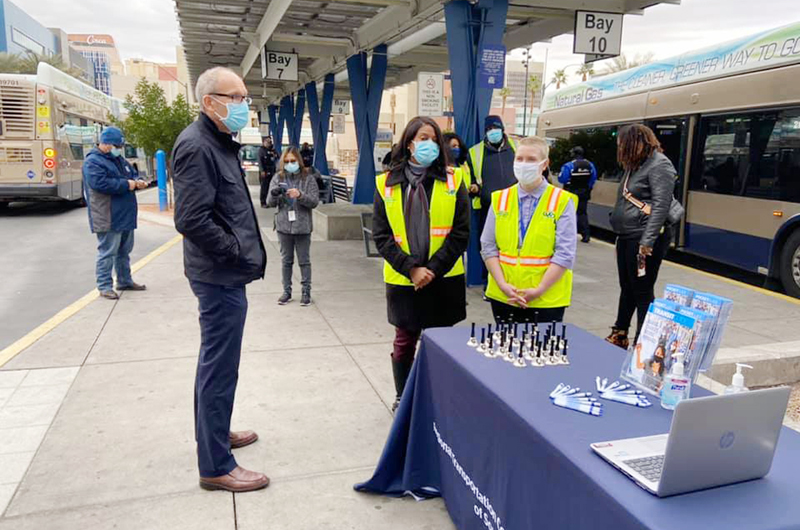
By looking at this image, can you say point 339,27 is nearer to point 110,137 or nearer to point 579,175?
point 579,175

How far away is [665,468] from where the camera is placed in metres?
1.51

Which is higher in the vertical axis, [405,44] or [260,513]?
[405,44]

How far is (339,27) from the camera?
42.6 ft

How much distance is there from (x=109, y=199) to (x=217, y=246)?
4892 mm

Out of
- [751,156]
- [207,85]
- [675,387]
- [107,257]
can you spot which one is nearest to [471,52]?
[751,156]

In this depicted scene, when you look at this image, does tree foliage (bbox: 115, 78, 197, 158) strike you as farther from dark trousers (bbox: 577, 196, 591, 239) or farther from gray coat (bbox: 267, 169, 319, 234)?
gray coat (bbox: 267, 169, 319, 234)

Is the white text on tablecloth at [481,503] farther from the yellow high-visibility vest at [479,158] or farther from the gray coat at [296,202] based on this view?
the yellow high-visibility vest at [479,158]

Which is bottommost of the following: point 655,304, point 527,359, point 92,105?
point 527,359

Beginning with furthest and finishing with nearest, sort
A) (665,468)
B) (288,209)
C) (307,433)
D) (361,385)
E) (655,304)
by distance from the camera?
(288,209), (361,385), (307,433), (655,304), (665,468)

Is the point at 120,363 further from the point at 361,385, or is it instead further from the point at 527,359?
the point at 527,359

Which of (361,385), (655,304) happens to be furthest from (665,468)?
(361,385)

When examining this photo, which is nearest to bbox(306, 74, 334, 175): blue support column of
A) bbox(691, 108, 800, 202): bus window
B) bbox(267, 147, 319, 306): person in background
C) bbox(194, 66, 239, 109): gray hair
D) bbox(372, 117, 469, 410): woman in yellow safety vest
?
bbox(691, 108, 800, 202): bus window

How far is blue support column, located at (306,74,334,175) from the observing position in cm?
1775

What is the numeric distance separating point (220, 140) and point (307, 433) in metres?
1.92
